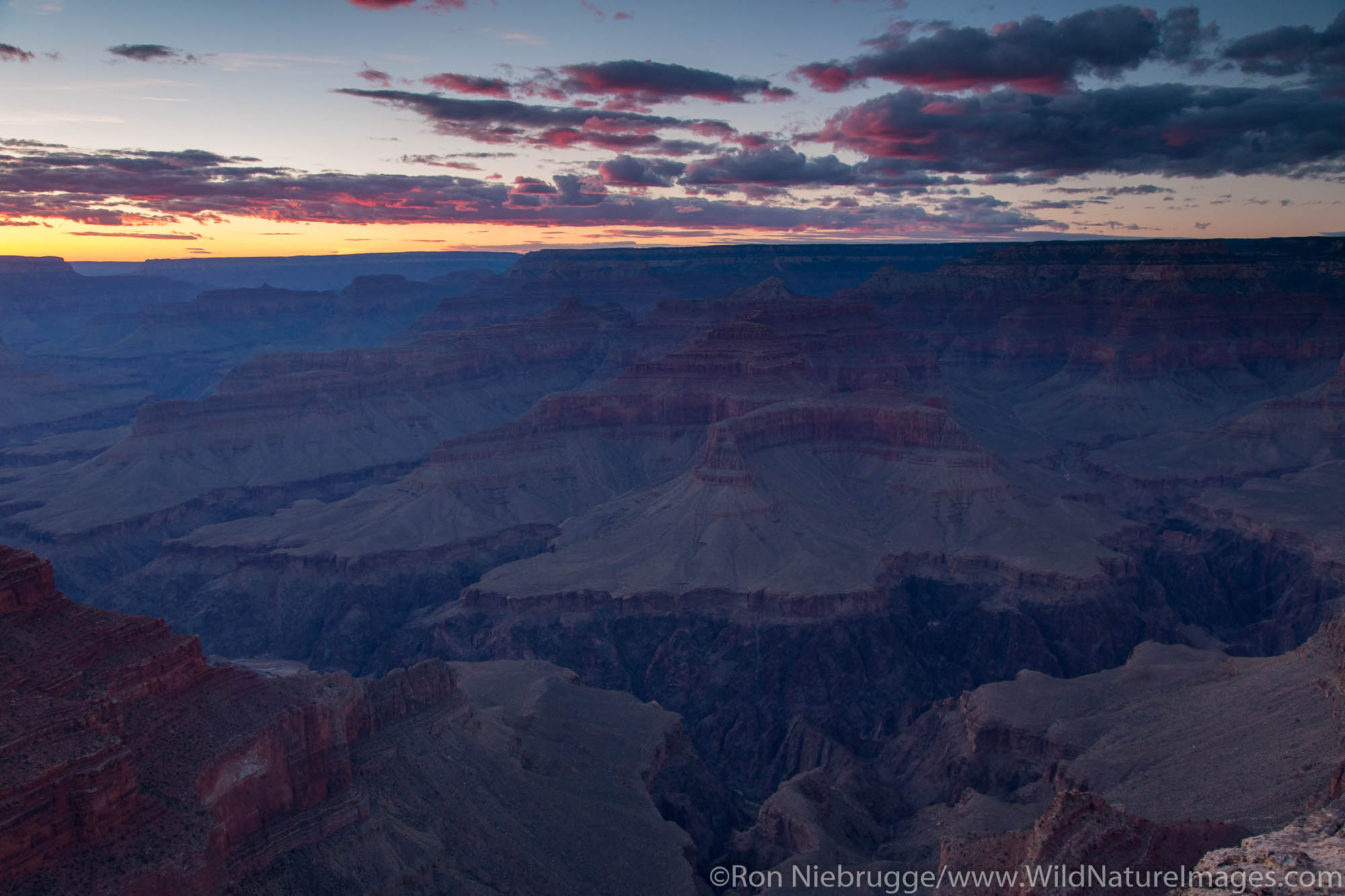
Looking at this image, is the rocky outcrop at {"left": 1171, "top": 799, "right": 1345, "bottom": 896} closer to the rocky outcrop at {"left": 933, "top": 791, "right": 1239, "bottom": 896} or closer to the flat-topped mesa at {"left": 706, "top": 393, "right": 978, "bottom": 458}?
the rocky outcrop at {"left": 933, "top": 791, "right": 1239, "bottom": 896}

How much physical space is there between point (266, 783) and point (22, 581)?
12036 millimetres

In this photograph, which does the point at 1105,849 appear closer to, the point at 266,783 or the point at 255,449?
the point at 266,783

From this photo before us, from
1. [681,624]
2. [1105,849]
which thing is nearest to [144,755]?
[1105,849]

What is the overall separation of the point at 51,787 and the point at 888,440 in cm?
10651

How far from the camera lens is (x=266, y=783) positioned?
39500 mm

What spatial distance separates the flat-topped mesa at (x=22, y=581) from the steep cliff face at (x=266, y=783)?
0.07 meters

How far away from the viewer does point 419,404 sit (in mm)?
185375

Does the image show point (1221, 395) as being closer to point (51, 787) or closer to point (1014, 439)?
point (1014, 439)

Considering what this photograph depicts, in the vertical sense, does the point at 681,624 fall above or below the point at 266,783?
below

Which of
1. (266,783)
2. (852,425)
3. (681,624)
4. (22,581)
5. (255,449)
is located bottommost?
(255,449)

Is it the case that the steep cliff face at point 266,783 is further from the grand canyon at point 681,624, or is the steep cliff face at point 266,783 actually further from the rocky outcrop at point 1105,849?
the rocky outcrop at point 1105,849

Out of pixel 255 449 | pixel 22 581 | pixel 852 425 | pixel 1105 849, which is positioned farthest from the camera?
pixel 255 449

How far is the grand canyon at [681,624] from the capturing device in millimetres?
38125

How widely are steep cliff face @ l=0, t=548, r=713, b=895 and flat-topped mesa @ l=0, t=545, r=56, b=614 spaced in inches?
2.9
